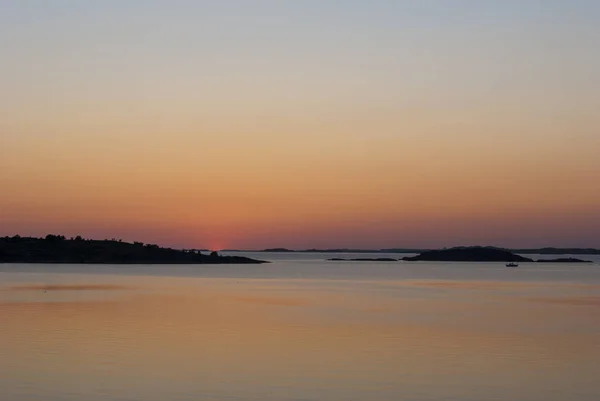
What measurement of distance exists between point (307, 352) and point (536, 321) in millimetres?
20828

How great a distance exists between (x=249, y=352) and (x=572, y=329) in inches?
795

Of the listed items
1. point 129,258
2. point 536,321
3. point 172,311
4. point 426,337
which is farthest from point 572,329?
point 129,258

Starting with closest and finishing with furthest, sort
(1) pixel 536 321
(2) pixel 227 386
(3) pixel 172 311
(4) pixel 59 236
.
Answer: (2) pixel 227 386 → (1) pixel 536 321 → (3) pixel 172 311 → (4) pixel 59 236

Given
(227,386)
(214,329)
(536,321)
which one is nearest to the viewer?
(227,386)

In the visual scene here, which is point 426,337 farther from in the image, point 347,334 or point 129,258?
point 129,258

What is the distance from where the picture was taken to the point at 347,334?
40094 millimetres

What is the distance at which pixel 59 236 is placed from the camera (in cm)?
19812

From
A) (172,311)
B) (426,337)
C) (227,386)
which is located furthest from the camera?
(172,311)

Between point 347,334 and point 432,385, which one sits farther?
point 347,334

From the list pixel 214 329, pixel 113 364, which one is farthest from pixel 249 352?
pixel 214 329

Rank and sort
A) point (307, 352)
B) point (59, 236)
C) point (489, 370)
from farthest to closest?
point (59, 236) < point (307, 352) < point (489, 370)

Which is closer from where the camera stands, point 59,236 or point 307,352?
point 307,352

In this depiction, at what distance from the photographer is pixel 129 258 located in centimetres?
19975

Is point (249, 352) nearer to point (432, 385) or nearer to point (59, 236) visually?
point (432, 385)
